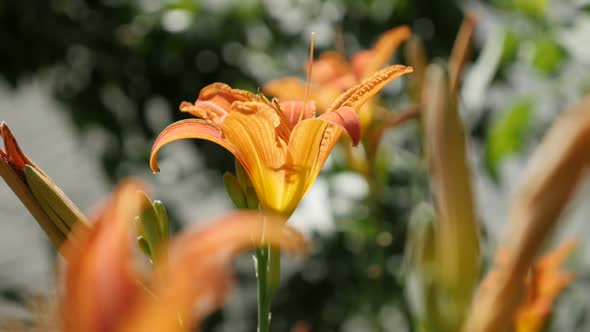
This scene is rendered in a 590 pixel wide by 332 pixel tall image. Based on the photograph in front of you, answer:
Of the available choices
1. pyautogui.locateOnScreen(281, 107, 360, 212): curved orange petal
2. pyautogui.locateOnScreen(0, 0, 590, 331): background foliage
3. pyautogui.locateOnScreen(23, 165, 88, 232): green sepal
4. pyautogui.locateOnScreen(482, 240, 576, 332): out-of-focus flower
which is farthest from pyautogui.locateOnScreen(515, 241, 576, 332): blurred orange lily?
pyautogui.locateOnScreen(0, 0, 590, 331): background foliage

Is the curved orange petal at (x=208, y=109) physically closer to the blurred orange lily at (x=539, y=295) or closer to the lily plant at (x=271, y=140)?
the lily plant at (x=271, y=140)

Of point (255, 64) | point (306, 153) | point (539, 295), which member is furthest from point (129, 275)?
point (255, 64)

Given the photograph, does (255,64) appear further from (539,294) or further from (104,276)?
(104,276)

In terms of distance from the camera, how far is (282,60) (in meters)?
1.21

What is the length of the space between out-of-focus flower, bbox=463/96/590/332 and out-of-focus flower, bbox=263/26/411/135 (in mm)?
454

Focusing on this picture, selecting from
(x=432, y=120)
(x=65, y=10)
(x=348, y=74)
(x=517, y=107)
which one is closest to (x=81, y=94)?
(x=65, y=10)

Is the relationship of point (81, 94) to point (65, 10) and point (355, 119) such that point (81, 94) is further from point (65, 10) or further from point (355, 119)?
point (355, 119)

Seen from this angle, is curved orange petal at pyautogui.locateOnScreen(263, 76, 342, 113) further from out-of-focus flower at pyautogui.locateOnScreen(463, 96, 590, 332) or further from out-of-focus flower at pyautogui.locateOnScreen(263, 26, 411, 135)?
out-of-focus flower at pyautogui.locateOnScreen(463, 96, 590, 332)

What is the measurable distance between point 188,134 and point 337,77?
1.14 ft

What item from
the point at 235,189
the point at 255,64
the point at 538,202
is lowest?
the point at 538,202

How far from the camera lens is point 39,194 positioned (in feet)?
1.18

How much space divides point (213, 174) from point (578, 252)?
585 millimetres

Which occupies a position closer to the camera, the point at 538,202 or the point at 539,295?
the point at 538,202

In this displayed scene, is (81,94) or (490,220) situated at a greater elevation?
(81,94)
